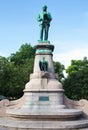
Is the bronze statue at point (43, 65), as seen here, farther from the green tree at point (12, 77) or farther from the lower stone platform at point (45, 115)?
the green tree at point (12, 77)

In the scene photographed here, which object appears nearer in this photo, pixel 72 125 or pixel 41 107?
pixel 72 125

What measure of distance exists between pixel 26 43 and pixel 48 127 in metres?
49.0

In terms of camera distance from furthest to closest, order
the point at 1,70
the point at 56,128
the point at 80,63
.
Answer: the point at 80,63
the point at 1,70
the point at 56,128

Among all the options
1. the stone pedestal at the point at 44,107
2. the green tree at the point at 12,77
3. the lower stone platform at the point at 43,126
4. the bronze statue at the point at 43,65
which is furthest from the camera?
the green tree at the point at 12,77

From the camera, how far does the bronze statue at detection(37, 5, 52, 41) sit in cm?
2161

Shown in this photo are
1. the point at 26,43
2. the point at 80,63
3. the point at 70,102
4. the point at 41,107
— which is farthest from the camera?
the point at 26,43

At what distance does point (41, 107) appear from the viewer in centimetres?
1895

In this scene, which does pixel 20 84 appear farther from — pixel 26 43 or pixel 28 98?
pixel 28 98

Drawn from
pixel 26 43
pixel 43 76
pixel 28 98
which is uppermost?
pixel 26 43

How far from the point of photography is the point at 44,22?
71.3ft

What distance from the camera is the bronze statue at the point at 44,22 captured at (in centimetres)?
2161

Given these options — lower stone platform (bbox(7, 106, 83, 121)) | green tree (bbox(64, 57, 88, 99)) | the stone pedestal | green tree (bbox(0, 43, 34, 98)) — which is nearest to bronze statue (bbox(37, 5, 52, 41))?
the stone pedestal

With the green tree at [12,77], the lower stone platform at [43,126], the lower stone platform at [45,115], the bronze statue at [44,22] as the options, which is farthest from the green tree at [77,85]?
the lower stone platform at [43,126]

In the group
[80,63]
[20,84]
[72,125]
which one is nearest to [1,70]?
[20,84]
